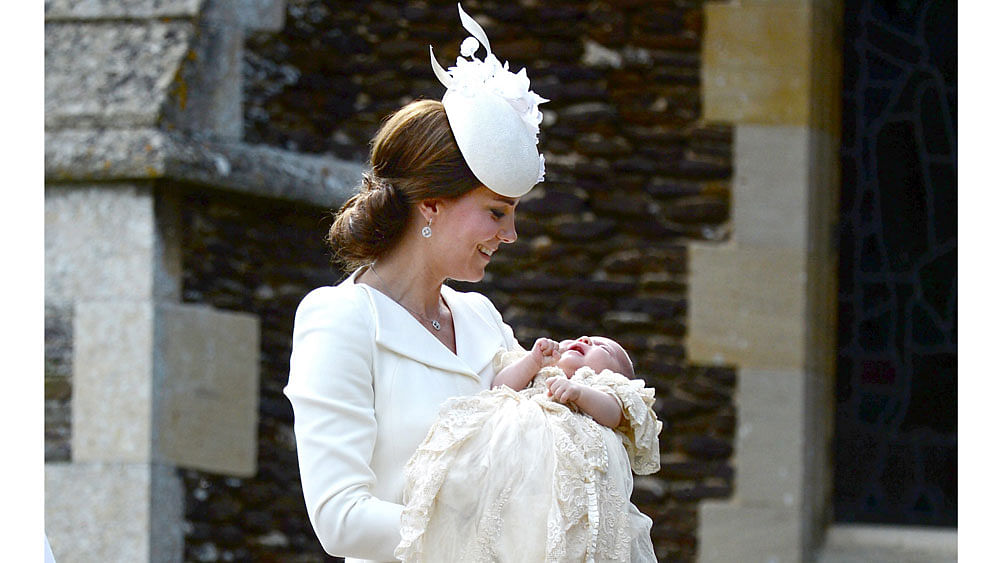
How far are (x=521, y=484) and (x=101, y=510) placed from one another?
242cm

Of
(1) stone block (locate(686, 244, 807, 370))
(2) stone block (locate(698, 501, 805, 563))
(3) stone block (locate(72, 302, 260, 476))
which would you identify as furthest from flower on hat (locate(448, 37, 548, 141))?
(2) stone block (locate(698, 501, 805, 563))

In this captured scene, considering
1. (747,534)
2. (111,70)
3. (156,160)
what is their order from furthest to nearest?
(747,534) < (111,70) < (156,160)

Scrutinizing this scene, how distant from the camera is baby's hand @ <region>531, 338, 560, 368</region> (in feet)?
8.07

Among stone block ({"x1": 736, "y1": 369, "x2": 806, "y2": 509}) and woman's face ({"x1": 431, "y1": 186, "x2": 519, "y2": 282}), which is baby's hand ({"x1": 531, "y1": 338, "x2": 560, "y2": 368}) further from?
stone block ({"x1": 736, "y1": 369, "x2": 806, "y2": 509})

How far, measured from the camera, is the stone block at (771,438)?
16.6ft

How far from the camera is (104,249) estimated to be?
14.2 feet

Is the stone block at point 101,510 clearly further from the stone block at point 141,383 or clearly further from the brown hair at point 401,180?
the brown hair at point 401,180

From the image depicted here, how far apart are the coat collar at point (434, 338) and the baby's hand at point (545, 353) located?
0.11m

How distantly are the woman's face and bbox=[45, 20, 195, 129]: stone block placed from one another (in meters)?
2.13

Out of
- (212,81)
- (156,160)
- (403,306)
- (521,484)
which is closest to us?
(521,484)

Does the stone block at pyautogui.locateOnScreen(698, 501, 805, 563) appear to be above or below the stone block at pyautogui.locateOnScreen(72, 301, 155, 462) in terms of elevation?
below

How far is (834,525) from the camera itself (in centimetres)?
540

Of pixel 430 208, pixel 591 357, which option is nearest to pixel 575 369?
pixel 591 357

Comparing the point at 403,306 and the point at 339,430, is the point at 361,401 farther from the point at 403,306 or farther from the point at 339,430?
the point at 403,306
